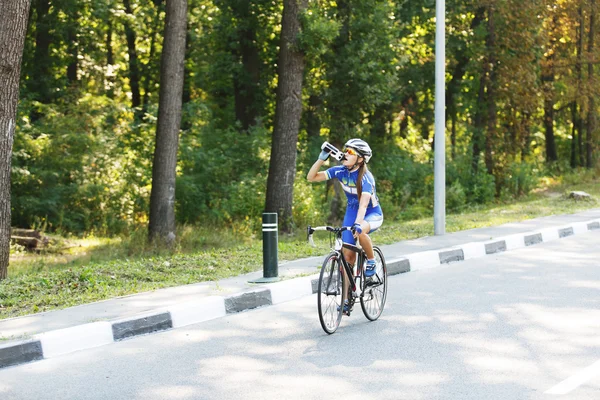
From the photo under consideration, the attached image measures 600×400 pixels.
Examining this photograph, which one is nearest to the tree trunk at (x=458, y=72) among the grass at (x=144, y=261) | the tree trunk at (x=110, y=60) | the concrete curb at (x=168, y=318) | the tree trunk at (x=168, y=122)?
the grass at (x=144, y=261)

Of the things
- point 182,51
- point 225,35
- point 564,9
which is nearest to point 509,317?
point 182,51

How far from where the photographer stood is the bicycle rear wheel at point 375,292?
860 centimetres

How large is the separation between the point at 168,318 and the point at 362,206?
2.23 metres

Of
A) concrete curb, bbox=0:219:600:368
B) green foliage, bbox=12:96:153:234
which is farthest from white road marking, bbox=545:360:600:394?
green foliage, bbox=12:96:153:234

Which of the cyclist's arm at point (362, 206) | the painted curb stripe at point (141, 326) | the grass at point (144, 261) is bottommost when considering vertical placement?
the painted curb stripe at point (141, 326)

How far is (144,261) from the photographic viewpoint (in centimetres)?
1236

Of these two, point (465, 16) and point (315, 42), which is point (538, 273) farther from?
point (465, 16)

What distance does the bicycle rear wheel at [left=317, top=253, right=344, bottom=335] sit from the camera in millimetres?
7983

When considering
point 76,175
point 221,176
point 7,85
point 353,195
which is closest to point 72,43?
point 76,175

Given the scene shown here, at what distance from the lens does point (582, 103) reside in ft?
119

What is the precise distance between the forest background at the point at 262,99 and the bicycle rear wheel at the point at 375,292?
10662 mm

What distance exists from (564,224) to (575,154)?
2845 centimetres

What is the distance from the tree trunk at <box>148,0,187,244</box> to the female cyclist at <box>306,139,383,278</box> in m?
10.1

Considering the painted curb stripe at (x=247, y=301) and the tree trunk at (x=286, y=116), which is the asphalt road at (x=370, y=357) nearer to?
the painted curb stripe at (x=247, y=301)
